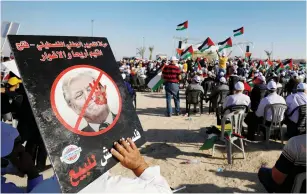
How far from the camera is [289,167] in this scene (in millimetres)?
2549

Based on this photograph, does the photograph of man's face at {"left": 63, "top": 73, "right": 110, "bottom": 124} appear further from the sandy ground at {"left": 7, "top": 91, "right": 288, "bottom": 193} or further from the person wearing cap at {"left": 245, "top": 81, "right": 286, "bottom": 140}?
the person wearing cap at {"left": 245, "top": 81, "right": 286, "bottom": 140}

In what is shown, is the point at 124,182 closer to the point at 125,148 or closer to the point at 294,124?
the point at 125,148

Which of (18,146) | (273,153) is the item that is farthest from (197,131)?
(18,146)

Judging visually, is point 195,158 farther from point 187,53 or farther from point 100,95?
point 187,53

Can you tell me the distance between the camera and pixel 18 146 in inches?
91.4

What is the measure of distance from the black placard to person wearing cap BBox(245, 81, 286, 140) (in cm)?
477

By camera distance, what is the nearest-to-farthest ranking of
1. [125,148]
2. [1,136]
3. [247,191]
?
[1,136] → [125,148] → [247,191]

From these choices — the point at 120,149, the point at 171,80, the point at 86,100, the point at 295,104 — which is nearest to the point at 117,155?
the point at 120,149

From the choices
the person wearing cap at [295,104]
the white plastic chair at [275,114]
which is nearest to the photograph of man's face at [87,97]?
the person wearing cap at [295,104]

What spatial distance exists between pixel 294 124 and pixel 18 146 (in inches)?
188

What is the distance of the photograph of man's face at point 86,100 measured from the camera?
1.21 m

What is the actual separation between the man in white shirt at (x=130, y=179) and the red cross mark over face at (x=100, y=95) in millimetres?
219

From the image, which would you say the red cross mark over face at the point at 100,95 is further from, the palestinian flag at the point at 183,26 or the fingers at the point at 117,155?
the palestinian flag at the point at 183,26

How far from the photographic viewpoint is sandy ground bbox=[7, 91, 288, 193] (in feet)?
13.9
